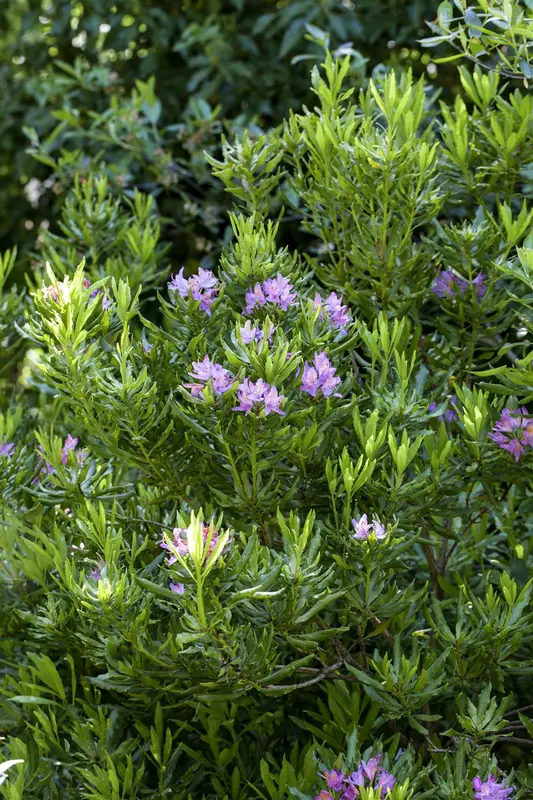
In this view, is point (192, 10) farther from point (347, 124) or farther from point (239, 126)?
point (347, 124)

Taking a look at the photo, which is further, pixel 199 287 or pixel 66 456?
pixel 66 456

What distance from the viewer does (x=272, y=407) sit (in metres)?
1.74

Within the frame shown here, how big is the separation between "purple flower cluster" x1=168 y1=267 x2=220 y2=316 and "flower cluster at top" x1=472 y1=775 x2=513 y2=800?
3.40ft

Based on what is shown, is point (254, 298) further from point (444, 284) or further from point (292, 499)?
point (444, 284)

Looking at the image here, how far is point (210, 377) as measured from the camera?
1.79m

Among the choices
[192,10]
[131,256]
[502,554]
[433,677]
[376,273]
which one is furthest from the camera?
[192,10]

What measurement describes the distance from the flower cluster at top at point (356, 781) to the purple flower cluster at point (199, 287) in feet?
3.05

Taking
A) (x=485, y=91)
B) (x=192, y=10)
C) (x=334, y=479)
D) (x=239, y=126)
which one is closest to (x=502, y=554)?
(x=334, y=479)

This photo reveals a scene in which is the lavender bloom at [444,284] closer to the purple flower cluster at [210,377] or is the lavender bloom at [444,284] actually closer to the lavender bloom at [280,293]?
the lavender bloom at [280,293]

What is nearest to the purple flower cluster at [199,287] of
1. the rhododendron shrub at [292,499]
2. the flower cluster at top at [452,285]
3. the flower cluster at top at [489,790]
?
the rhododendron shrub at [292,499]

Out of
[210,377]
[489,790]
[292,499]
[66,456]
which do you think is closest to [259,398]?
[210,377]

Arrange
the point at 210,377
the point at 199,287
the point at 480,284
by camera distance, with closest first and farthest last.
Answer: the point at 210,377 → the point at 199,287 → the point at 480,284

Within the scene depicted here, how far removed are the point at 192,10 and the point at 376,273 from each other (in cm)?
258

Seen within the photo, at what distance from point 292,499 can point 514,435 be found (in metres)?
0.47
